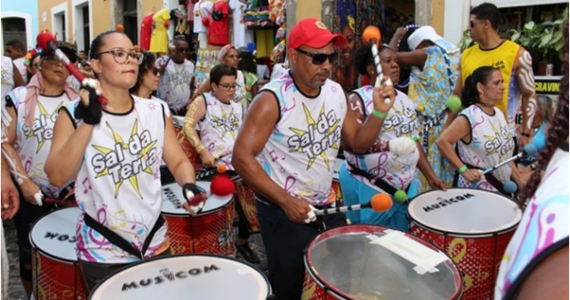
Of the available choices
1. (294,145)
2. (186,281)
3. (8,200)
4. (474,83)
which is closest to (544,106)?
(474,83)

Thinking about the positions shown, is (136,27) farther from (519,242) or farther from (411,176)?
(519,242)

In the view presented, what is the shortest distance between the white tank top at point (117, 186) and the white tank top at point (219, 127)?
2.33 m

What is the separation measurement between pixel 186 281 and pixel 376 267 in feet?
2.54

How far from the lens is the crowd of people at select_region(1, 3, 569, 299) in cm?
94

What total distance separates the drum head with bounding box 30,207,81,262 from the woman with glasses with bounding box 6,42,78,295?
0.20 m

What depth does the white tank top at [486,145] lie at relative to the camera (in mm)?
3875

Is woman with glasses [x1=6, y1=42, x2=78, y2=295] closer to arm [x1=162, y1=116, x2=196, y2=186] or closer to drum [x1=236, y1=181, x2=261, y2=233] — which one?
arm [x1=162, y1=116, x2=196, y2=186]

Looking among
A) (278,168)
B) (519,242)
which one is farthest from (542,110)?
(519,242)

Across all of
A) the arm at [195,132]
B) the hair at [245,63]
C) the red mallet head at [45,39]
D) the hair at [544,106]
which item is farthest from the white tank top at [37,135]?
the hair at [245,63]

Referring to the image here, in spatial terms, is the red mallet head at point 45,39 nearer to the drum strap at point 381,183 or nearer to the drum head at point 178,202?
the drum head at point 178,202

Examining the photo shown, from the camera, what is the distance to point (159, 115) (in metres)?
2.45

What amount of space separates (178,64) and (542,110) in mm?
5106

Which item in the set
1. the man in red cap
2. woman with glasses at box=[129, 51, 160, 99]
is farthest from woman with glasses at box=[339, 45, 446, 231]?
woman with glasses at box=[129, 51, 160, 99]

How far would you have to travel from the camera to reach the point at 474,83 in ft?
13.6
